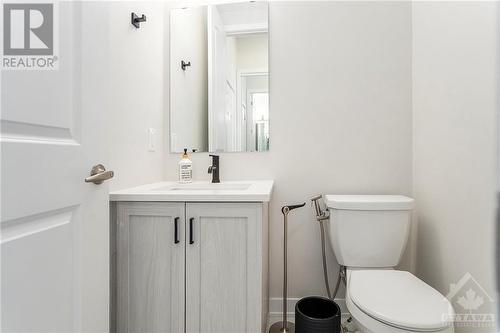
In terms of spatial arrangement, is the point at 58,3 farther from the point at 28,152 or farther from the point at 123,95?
the point at 123,95

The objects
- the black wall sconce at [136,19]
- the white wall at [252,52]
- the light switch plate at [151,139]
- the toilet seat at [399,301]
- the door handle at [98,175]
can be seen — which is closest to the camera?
the door handle at [98,175]

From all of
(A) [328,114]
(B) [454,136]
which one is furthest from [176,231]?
(B) [454,136]

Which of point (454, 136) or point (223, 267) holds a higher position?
point (454, 136)

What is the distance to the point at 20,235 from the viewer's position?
0.57 metres

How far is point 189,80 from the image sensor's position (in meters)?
1.68

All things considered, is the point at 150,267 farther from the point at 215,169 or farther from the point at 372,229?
the point at 372,229

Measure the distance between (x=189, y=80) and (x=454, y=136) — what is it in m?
1.45

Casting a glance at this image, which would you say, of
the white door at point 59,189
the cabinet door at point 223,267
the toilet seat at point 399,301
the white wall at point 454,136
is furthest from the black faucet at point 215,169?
A: the white wall at point 454,136

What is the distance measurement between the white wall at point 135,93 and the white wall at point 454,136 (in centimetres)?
143

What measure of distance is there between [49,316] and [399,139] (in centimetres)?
173

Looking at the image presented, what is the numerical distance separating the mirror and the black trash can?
889 millimetres

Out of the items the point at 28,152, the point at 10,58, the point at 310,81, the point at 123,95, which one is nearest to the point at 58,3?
the point at 10,58

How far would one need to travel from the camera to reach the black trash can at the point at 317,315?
1211 mm

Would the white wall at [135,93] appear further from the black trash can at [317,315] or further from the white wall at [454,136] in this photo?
the white wall at [454,136]
